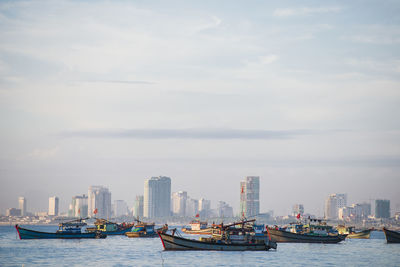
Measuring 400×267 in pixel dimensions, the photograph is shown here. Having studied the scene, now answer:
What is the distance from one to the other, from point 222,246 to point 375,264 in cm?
2998

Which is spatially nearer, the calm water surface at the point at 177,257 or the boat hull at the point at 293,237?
the calm water surface at the point at 177,257

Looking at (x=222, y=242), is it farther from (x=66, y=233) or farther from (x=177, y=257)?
(x=66, y=233)

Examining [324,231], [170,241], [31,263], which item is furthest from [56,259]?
[324,231]

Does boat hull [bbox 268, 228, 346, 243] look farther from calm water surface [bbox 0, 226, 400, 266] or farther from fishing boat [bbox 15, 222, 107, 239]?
fishing boat [bbox 15, 222, 107, 239]

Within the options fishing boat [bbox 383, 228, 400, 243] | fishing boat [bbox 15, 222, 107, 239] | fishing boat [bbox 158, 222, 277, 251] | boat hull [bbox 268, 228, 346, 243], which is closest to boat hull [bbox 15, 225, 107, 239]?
fishing boat [bbox 15, 222, 107, 239]

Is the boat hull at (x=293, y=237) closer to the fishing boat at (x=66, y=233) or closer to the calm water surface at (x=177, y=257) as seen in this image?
the calm water surface at (x=177, y=257)

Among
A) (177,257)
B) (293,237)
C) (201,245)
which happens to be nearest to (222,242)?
(201,245)

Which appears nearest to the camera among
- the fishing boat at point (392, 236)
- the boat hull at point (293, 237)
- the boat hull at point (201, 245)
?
the boat hull at point (201, 245)

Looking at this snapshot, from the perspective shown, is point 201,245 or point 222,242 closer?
point 201,245

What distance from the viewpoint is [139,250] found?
146 metres

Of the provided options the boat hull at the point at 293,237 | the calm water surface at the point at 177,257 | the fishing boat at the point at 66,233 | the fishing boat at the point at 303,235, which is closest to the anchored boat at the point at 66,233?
the fishing boat at the point at 66,233

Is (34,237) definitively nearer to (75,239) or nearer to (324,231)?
(75,239)

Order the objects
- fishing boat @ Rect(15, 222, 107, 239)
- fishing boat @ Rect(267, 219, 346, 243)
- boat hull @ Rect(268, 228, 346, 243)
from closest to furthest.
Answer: boat hull @ Rect(268, 228, 346, 243) → fishing boat @ Rect(267, 219, 346, 243) → fishing boat @ Rect(15, 222, 107, 239)

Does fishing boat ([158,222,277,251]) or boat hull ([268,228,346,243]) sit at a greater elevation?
fishing boat ([158,222,277,251])
